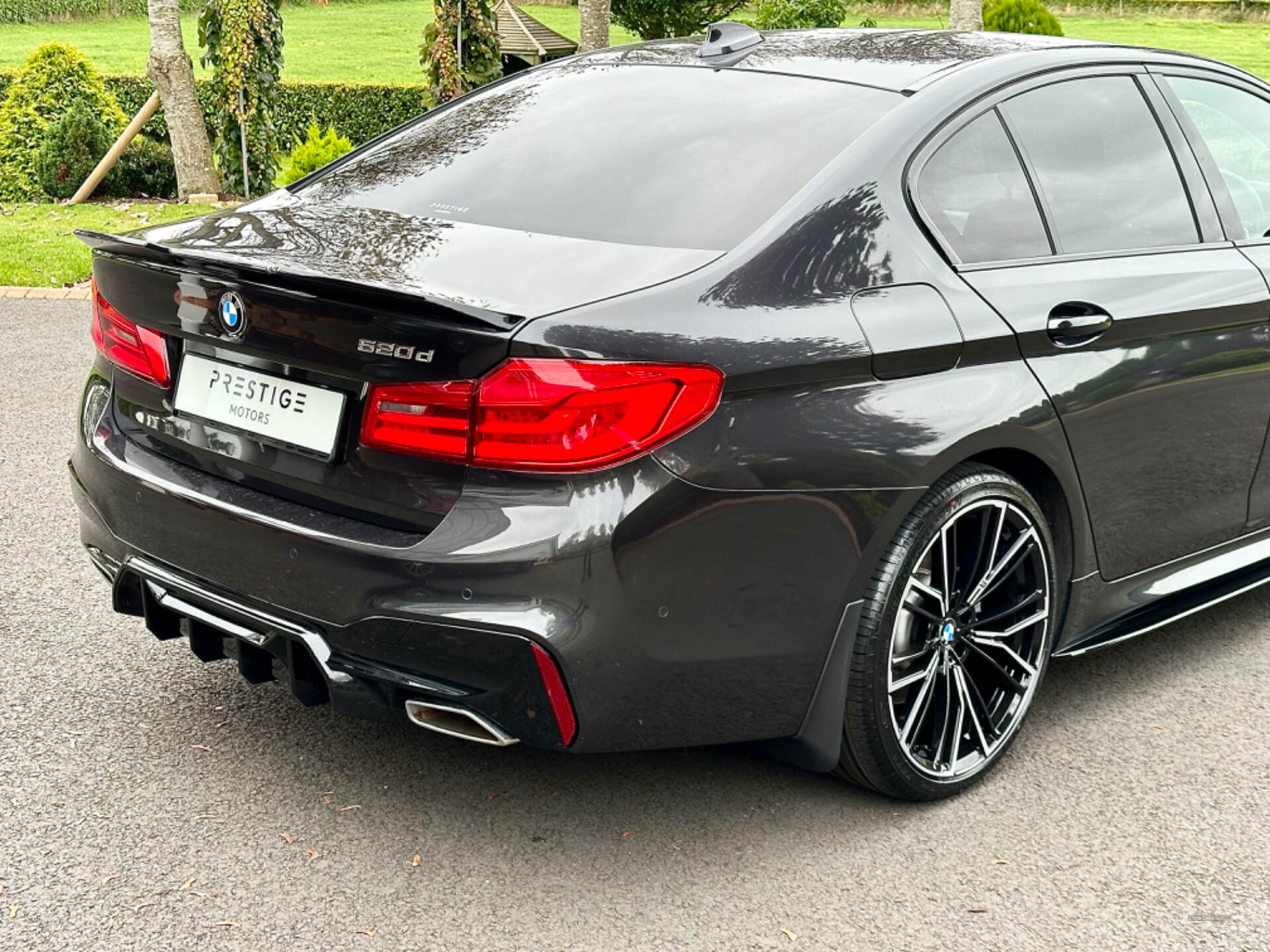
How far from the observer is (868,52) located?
376cm

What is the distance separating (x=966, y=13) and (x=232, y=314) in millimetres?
11045

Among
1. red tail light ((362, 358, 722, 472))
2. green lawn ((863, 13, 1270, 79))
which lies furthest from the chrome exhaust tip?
green lawn ((863, 13, 1270, 79))

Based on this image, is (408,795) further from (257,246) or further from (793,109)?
(793,109)

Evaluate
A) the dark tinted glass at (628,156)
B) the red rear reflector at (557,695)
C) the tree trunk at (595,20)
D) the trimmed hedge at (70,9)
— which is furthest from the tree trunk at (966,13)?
the trimmed hedge at (70,9)

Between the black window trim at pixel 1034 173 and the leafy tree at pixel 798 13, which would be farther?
the leafy tree at pixel 798 13

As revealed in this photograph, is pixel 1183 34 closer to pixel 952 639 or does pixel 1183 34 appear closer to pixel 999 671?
pixel 999 671

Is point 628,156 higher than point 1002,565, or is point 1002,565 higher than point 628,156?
point 628,156

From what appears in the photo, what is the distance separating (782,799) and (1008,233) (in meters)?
1.39

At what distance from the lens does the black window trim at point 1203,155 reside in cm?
396

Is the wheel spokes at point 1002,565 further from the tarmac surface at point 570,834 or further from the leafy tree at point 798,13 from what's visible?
the leafy tree at point 798,13

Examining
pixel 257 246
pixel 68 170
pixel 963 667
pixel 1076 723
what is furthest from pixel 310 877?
pixel 68 170

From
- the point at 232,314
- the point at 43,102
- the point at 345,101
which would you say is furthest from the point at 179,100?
the point at 345,101

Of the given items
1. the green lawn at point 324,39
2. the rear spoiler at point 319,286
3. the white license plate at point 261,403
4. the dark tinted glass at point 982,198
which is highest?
the dark tinted glass at point 982,198

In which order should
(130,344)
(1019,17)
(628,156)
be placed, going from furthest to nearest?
(1019,17), (628,156), (130,344)
